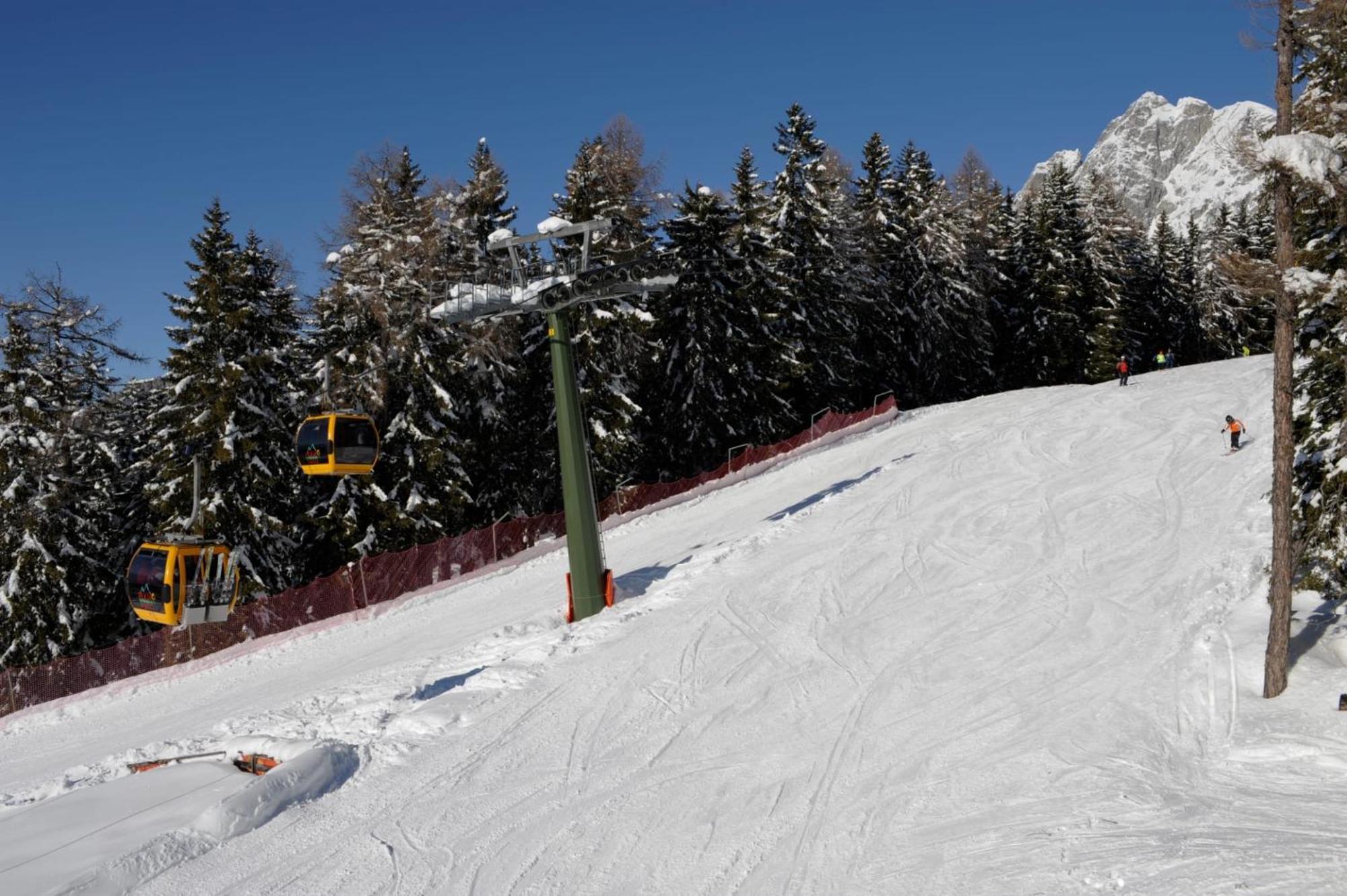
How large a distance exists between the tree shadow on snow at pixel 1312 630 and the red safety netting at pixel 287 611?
1626 centimetres

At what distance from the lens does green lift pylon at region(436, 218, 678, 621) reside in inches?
680

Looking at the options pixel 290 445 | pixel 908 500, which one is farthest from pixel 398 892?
pixel 290 445

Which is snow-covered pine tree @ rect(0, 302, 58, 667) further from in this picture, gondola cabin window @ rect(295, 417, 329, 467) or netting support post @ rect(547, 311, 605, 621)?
netting support post @ rect(547, 311, 605, 621)

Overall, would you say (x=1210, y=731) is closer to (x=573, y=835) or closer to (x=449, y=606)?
(x=573, y=835)

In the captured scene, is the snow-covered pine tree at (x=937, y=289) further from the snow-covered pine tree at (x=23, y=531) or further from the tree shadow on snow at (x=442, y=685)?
the tree shadow on snow at (x=442, y=685)

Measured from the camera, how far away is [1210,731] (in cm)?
1055

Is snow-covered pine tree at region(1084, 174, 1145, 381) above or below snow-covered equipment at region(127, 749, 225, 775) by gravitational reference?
above

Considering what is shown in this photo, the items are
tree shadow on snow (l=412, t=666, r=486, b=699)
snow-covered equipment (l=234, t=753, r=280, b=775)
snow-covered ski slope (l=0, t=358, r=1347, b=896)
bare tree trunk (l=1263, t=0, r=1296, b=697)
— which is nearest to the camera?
snow-covered ski slope (l=0, t=358, r=1347, b=896)

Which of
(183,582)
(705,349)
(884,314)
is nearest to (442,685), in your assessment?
(183,582)

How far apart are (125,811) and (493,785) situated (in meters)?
3.42

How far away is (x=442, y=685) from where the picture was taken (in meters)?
13.0

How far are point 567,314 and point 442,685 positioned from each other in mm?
8030

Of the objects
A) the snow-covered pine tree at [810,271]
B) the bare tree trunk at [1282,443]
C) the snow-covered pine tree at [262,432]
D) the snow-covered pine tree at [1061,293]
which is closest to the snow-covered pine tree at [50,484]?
the snow-covered pine tree at [262,432]

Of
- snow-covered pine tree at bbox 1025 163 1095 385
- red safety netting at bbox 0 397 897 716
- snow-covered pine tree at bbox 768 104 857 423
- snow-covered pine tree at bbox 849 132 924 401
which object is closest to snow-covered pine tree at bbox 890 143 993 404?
snow-covered pine tree at bbox 849 132 924 401
